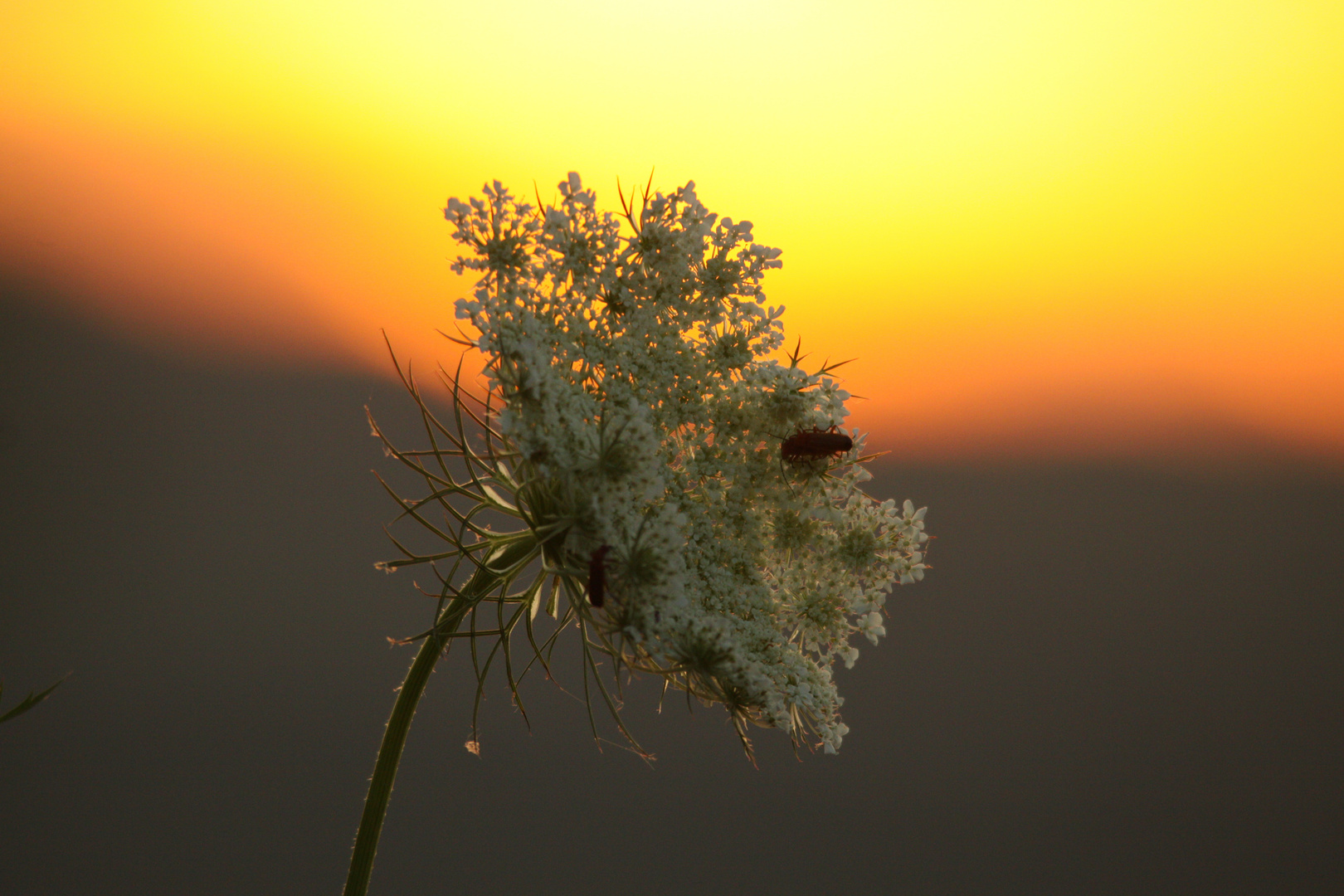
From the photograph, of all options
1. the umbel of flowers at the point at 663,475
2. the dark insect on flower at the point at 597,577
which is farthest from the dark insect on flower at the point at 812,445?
the dark insect on flower at the point at 597,577

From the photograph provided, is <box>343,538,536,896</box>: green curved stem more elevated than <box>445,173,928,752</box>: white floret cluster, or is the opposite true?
<box>445,173,928,752</box>: white floret cluster

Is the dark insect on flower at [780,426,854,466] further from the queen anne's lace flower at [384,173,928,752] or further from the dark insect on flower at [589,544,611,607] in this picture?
the dark insect on flower at [589,544,611,607]

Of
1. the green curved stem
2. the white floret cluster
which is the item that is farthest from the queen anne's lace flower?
the green curved stem

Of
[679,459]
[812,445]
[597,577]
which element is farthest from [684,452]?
[597,577]

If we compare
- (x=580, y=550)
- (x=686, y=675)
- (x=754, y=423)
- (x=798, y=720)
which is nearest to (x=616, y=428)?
(x=580, y=550)

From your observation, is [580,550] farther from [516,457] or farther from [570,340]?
[570,340]

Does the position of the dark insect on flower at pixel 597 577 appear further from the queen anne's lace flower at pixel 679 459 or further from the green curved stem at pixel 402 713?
the green curved stem at pixel 402 713

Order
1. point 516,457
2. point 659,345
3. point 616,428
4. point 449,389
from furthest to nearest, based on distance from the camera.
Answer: point 449,389, point 659,345, point 516,457, point 616,428

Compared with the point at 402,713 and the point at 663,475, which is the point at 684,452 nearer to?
the point at 663,475
